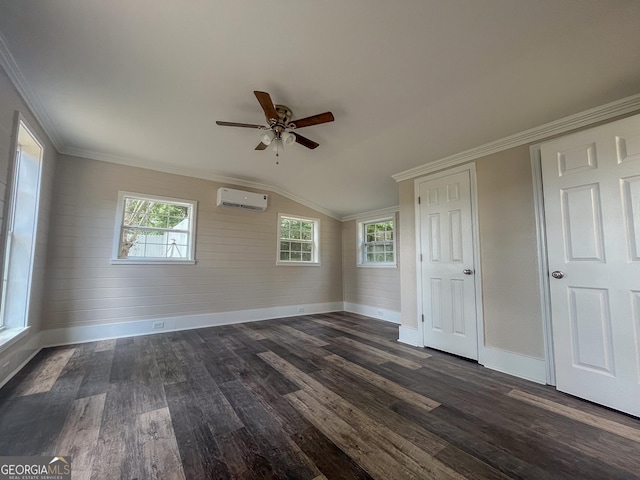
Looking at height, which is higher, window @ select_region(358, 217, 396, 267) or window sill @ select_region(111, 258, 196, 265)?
window @ select_region(358, 217, 396, 267)

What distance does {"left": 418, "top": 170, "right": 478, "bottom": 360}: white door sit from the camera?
305 cm

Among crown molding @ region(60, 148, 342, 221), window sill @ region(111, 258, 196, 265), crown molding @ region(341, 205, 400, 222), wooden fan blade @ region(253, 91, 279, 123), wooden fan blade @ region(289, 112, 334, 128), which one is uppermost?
crown molding @ region(60, 148, 342, 221)

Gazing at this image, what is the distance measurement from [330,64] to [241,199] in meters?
3.04

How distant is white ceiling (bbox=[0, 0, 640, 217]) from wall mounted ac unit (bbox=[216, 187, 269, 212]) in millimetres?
1300

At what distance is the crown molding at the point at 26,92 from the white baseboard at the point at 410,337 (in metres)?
4.73

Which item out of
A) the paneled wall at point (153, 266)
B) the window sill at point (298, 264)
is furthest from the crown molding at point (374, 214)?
the window sill at point (298, 264)

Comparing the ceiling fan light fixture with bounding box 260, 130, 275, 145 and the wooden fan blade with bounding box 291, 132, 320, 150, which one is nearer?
the ceiling fan light fixture with bounding box 260, 130, 275, 145

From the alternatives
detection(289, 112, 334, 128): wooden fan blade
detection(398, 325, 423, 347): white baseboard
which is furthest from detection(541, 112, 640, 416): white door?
detection(289, 112, 334, 128): wooden fan blade

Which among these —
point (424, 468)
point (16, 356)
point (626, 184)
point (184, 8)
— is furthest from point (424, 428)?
point (16, 356)

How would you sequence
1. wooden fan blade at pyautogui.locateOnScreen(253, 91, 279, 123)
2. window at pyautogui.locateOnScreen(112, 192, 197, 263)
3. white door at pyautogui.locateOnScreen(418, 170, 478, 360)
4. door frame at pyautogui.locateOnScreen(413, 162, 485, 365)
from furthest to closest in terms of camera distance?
window at pyautogui.locateOnScreen(112, 192, 197, 263) → white door at pyautogui.locateOnScreen(418, 170, 478, 360) → door frame at pyautogui.locateOnScreen(413, 162, 485, 365) → wooden fan blade at pyautogui.locateOnScreen(253, 91, 279, 123)

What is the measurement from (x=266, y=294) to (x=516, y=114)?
4.49 meters

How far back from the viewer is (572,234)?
2.26m

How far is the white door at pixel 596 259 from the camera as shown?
6.42 feet

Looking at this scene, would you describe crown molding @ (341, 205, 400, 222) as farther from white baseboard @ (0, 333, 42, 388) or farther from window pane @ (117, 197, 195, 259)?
white baseboard @ (0, 333, 42, 388)
